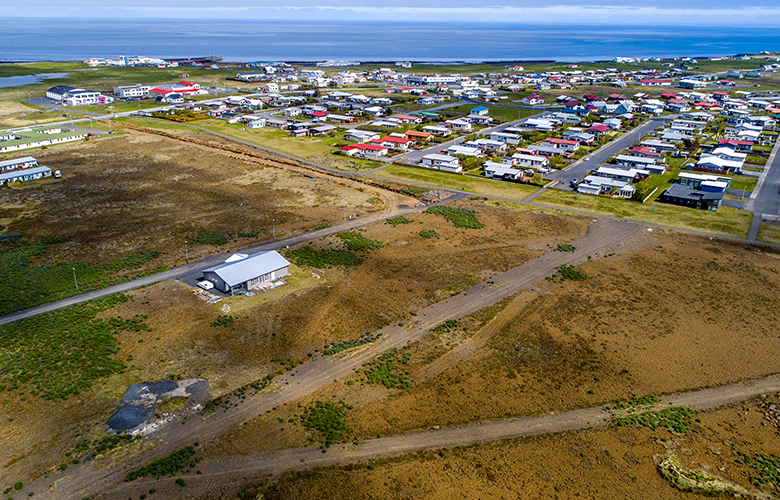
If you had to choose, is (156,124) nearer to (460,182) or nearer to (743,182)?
(460,182)

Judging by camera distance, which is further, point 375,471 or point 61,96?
point 61,96

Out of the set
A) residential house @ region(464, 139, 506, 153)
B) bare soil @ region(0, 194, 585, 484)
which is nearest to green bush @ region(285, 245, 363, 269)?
bare soil @ region(0, 194, 585, 484)

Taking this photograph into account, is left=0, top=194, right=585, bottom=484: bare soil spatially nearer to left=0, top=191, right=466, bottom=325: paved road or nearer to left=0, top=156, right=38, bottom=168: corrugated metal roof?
left=0, top=191, right=466, bottom=325: paved road

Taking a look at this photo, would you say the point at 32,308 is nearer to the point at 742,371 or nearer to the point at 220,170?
the point at 220,170

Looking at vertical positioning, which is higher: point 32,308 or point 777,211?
point 777,211

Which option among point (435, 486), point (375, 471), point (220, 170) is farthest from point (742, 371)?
point (220, 170)

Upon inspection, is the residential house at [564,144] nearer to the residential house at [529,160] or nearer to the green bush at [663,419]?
the residential house at [529,160]
